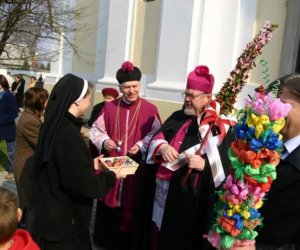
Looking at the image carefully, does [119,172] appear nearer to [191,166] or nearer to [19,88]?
[191,166]

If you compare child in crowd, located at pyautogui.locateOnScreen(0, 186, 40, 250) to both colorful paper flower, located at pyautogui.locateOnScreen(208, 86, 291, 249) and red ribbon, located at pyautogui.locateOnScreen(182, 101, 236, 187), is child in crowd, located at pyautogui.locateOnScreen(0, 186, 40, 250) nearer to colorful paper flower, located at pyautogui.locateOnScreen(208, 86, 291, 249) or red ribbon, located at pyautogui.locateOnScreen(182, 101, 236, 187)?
colorful paper flower, located at pyautogui.locateOnScreen(208, 86, 291, 249)

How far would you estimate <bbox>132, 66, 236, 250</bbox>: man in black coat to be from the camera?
10.3 ft

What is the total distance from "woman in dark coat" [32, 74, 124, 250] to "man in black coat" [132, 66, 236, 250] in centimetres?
70

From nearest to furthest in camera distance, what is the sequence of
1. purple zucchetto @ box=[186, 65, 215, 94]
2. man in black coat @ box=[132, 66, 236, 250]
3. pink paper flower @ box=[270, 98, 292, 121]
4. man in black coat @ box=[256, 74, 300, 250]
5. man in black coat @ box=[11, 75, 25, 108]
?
pink paper flower @ box=[270, 98, 292, 121], man in black coat @ box=[256, 74, 300, 250], man in black coat @ box=[132, 66, 236, 250], purple zucchetto @ box=[186, 65, 215, 94], man in black coat @ box=[11, 75, 25, 108]

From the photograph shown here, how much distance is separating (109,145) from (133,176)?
424mm

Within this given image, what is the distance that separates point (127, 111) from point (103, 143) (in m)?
0.44

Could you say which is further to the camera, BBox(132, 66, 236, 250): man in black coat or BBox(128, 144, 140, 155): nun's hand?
BBox(128, 144, 140, 155): nun's hand

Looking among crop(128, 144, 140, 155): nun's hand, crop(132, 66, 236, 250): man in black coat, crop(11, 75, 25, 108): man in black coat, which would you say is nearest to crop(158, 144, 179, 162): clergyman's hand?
crop(132, 66, 236, 250): man in black coat

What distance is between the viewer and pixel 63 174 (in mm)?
2672

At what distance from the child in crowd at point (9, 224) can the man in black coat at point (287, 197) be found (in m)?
1.20

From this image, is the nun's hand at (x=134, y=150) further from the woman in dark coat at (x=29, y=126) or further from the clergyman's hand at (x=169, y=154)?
the woman in dark coat at (x=29, y=126)

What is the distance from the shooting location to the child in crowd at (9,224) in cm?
186

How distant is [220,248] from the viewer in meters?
2.10

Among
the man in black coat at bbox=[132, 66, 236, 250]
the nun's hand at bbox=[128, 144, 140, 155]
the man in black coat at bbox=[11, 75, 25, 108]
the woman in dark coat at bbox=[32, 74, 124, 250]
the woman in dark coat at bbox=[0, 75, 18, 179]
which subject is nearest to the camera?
the woman in dark coat at bbox=[32, 74, 124, 250]
